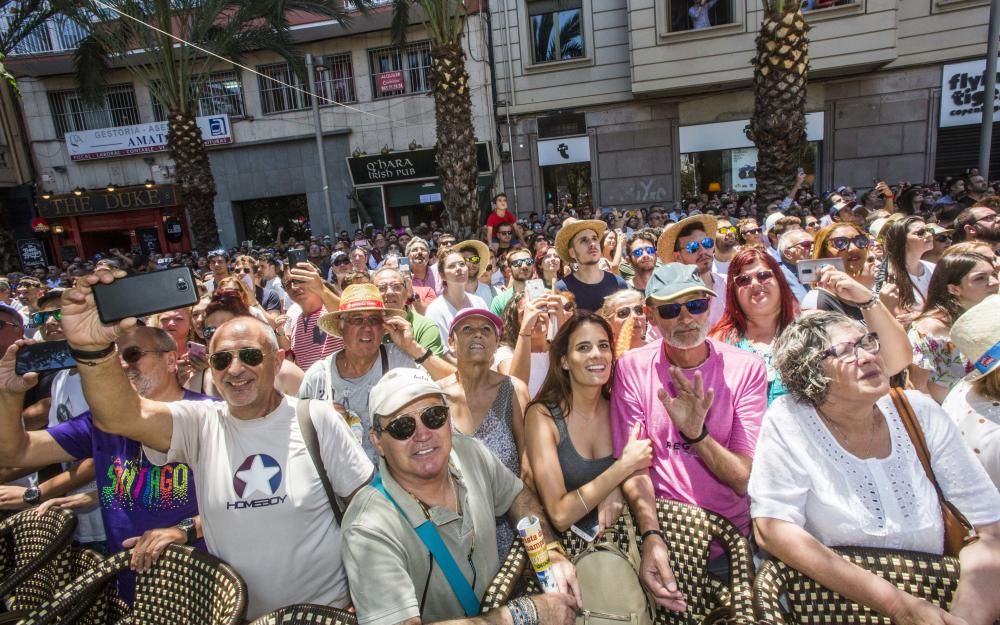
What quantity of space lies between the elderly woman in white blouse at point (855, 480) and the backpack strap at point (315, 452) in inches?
66.1

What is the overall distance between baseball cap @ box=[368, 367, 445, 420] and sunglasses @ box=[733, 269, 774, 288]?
186cm

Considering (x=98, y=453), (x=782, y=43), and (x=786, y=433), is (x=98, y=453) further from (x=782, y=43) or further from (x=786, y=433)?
(x=782, y=43)

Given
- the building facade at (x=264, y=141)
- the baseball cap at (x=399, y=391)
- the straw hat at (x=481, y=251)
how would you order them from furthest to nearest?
1. the building facade at (x=264, y=141)
2. the straw hat at (x=481, y=251)
3. the baseball cap at (x=399, y=391)

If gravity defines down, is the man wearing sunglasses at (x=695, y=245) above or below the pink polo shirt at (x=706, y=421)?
above

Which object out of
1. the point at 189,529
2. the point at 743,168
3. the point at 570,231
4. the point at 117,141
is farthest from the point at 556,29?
the point at 189,529

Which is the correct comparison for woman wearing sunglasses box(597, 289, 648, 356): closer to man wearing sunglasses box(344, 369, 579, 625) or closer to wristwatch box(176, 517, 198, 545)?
man wearing sunglasses box(344, 369, 579, 625)

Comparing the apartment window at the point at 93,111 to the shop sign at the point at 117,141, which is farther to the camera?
the apartment window at the point at 93,111

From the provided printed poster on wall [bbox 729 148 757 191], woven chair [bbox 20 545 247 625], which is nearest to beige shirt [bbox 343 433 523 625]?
Result: woven chair [bbox 20 545 247 625]

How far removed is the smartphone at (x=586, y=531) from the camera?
7.86 feet

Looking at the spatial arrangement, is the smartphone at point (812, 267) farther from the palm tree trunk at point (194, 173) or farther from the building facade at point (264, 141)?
the palm tree trunk at point (194, 173)

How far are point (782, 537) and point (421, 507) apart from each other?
132 centimetres

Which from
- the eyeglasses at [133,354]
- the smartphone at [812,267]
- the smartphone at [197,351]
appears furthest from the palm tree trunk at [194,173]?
the smartphone at [812,267]

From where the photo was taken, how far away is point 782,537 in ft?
6.53

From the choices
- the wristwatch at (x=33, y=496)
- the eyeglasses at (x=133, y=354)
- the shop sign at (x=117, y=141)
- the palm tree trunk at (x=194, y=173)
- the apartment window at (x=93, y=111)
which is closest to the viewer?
the eyeglasses at (x=133, y=354)
